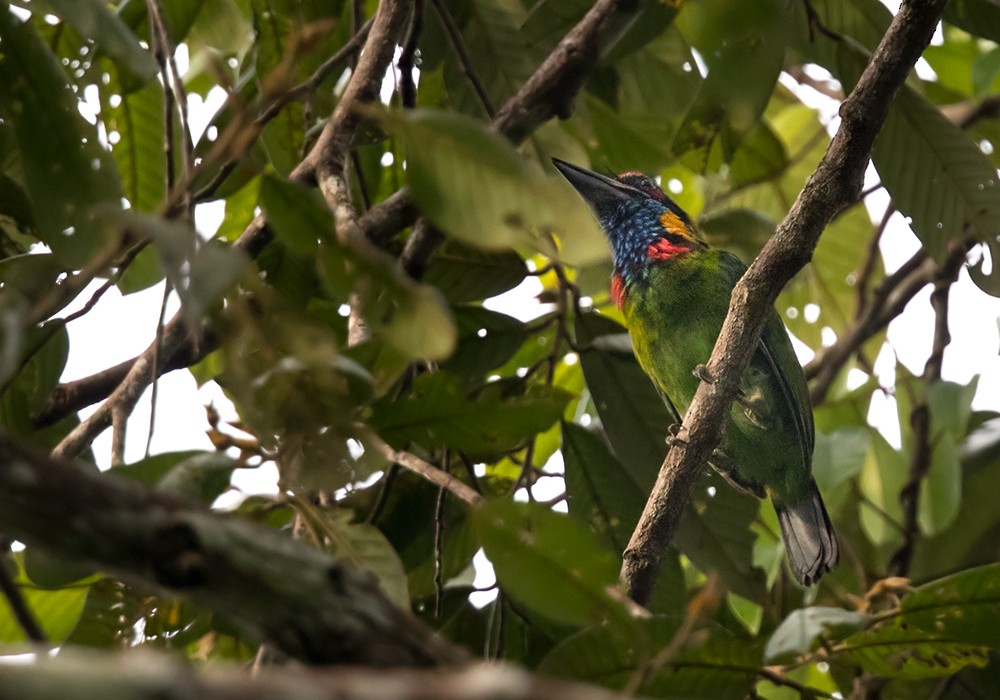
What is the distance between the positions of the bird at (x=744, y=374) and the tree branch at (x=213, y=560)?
2576 mm

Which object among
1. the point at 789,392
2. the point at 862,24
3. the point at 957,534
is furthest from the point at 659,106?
the point at 957,534

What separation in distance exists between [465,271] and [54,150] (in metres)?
1.26

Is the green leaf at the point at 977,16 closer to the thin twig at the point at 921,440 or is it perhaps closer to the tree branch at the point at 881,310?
the thin twig at the point at 921,440

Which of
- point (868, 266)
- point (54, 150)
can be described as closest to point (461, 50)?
point (54, 150)

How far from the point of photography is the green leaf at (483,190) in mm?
1353

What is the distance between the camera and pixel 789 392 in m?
3.70

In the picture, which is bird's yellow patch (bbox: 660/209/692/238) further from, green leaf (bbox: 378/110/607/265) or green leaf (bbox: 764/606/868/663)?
green leaf (bbox: 378/110/607/265)

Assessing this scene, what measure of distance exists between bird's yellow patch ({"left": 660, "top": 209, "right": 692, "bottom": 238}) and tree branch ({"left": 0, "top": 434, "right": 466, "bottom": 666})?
304 centimetres

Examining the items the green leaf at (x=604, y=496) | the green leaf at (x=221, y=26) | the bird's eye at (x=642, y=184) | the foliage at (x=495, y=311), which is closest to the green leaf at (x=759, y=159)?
the foliage at (x=495, y=311)

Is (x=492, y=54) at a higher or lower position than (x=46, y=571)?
higher

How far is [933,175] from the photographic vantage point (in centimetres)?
272

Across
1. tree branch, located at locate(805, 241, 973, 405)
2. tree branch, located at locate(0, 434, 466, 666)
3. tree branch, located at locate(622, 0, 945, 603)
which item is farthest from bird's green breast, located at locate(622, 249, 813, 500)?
tree branch, located at locate(0, 434, 466, 666)

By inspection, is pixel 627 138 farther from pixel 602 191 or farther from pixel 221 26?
pixel 221 26

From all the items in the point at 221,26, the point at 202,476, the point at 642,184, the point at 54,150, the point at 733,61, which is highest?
the point at 642,184
